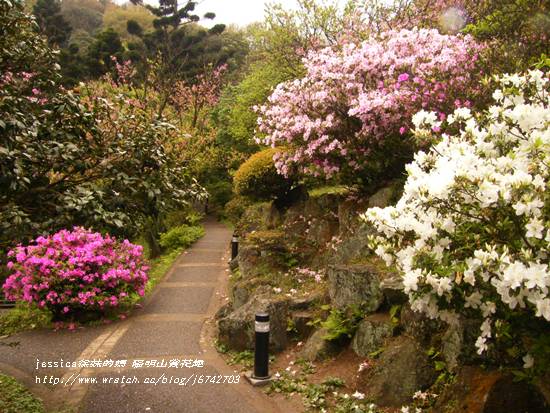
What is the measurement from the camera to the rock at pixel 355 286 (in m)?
6.27

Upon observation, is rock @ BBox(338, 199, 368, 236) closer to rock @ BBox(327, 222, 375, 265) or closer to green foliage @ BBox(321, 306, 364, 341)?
rock @ BBox(327, 222, 375, 265)

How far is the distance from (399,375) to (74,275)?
6.28m

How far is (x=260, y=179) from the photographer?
1154 cm

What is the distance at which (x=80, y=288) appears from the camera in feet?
30.8

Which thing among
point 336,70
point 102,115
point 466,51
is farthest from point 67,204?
point 466,51

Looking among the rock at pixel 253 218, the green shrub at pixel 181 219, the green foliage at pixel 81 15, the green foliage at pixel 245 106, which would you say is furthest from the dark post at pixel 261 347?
the green foliage at pixel 81 15

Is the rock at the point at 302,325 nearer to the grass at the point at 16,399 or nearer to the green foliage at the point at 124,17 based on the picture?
the grass at the point at 16,399

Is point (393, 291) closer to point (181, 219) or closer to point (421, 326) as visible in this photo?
point (421, 326)

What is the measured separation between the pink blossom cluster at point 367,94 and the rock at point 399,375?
123 inches

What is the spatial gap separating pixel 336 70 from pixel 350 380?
16.0 feet

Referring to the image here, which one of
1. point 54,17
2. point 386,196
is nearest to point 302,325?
point 386,196

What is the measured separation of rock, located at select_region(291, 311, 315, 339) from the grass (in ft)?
10.9

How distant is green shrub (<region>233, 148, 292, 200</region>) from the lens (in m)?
11.5

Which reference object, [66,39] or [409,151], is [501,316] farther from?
[66,39]
